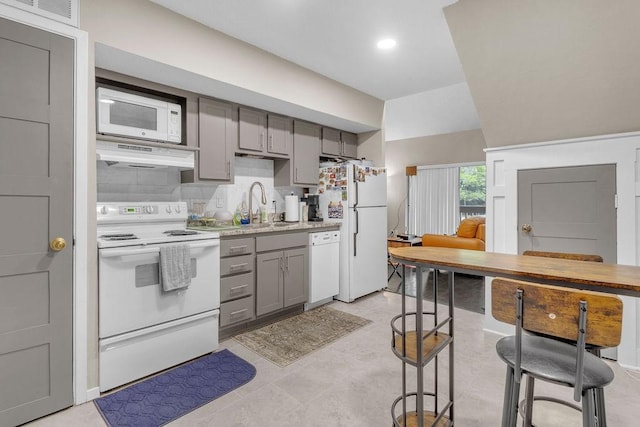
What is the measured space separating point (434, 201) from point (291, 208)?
4117 millimetres

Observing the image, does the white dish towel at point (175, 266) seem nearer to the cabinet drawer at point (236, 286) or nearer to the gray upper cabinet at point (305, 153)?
the cabinet drawer at point (236, 286)

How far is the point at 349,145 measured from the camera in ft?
15.1

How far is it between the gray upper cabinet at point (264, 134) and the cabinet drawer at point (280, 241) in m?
0.94

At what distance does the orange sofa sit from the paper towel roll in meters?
2.13

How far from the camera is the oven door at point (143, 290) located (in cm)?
212

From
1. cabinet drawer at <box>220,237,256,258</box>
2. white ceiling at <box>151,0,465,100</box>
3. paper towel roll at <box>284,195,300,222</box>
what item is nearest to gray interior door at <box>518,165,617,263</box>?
white ceiling at <box>151,0,465,100</box>

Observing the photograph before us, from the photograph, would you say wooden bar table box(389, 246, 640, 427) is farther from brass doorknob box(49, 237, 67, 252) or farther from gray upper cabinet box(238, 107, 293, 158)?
gray upper cabinet box(238, 107, 293, 158)

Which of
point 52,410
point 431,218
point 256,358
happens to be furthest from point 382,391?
point 431,218

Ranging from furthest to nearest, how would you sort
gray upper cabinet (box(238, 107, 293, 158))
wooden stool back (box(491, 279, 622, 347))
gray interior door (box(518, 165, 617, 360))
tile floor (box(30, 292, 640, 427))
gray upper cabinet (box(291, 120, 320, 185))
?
gray upper cabinet (box(291, 120, 320, 185)) < gray upper cabinet (box(238, 107, 293, 158)) < gray interior door (box(518, 165, 617, 360)) < tile floor (box(30, 292, 640, 427)) < wooden stool back (box(491, 279, 622, 347))

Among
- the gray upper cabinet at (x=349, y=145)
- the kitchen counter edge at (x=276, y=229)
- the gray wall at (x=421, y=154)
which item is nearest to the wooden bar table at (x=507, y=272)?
the kitchen counter edge at (x=276, y=229)

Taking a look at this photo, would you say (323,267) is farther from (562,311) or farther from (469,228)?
(562,311)

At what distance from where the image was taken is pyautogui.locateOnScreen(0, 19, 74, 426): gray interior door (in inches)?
69.1

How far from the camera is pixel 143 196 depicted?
9.53ft

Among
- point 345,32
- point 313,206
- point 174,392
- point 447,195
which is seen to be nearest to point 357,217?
point 313,206
